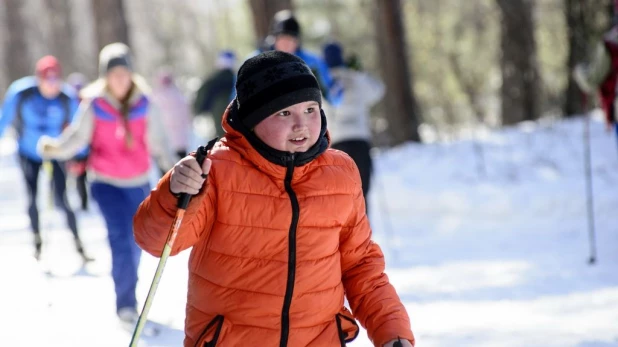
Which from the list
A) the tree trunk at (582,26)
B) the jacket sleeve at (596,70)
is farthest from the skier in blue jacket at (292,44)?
the tree trunk at (582,26)

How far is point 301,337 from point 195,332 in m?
0.37

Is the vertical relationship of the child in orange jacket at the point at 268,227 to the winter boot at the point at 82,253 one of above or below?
above

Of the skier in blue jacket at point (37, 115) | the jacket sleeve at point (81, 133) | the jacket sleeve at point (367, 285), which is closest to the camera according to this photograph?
the jacket sleeve at point (367, 285)

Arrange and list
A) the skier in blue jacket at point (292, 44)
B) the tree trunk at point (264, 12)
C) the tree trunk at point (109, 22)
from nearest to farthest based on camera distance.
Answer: the skier in blue jacket at point (292, 44), the tree trunk at point (264, 12), the tree trunk at point (109, 22)

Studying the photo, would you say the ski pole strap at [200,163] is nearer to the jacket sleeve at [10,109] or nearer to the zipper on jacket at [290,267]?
the zipper on jacket at [290,267]

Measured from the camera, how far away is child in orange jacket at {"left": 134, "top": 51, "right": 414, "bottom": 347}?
3102mm

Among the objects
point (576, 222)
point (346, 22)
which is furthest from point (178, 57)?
point (576, 222)

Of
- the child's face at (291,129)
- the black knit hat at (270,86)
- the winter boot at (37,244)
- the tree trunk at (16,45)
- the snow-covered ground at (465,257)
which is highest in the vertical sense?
the black knit hat at (270,86)

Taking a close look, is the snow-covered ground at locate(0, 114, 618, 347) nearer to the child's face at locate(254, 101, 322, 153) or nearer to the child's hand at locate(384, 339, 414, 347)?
the child's hand at locate(384, 339, 414, 347)

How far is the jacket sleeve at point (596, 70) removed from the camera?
841cm

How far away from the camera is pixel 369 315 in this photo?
10.9 ft

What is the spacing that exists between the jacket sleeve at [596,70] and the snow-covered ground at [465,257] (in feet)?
5.77

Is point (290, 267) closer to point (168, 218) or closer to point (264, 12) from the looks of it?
point (168, 218)

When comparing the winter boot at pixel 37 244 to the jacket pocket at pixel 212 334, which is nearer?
the jacket pocket at pixel 212 334
